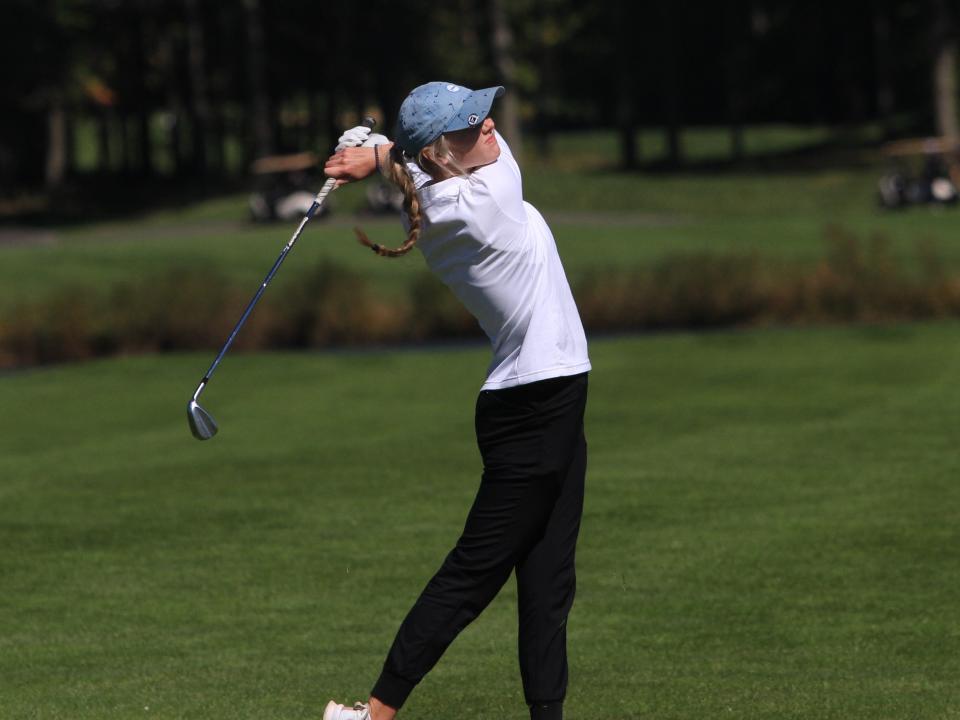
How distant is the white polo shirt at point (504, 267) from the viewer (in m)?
4.99

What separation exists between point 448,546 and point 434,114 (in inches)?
169

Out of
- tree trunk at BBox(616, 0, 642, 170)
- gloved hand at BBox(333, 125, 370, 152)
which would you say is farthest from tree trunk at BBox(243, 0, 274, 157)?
gloved hand at BBox(333, 125, 370, 152)

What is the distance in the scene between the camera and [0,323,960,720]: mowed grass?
6453 millimetres

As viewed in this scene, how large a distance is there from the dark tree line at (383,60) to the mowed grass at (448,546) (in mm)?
34497

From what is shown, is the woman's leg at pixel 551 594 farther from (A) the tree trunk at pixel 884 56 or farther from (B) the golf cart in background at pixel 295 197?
(A) the tree trunk at pixel 884 56

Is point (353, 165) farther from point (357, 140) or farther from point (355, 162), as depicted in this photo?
point (357, 140)

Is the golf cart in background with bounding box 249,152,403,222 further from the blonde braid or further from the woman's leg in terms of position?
the blonde braid

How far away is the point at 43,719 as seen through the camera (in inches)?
240

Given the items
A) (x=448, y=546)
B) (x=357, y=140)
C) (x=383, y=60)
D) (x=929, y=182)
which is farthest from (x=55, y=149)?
(x=357, y=140)

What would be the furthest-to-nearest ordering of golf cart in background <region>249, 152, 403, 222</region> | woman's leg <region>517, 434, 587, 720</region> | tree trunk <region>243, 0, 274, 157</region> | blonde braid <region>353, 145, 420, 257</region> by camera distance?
tree trunk <region>243, 0, 274, 157</region>
golf cart in background <region>249, 152, 403, 222</region>
woman's leg <region>517, 434, 587, 720</region>
blonde braid <region>353, 145, 420, 257</region>

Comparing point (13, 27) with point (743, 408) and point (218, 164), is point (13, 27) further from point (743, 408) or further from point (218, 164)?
point (743, 408)

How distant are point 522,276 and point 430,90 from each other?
1.91 ft

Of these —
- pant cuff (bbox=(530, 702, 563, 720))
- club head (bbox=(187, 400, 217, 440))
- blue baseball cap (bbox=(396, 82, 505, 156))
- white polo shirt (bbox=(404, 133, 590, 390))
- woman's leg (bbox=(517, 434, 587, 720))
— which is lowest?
pant cuff (bbox=(530, 702, 563, 720))

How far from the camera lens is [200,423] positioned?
5.56 m
